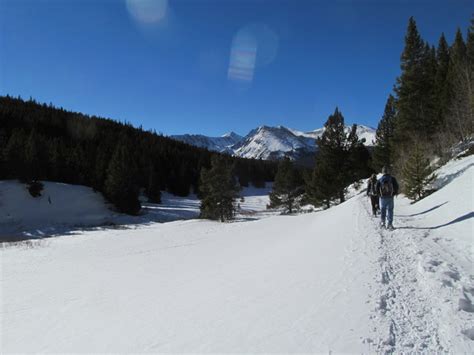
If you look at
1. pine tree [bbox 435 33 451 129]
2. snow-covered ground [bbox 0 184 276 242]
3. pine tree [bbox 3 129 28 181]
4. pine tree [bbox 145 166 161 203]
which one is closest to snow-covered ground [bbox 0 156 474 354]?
pine tree [bbox 435 33 451 129]

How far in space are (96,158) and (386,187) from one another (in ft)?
214

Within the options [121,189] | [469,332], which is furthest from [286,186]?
[469,332]

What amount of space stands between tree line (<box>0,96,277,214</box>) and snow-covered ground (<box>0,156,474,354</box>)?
2867cm

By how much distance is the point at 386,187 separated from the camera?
11008 mm

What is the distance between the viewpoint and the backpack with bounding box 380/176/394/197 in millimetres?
10938

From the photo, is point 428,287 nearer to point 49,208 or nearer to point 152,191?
point 49,208

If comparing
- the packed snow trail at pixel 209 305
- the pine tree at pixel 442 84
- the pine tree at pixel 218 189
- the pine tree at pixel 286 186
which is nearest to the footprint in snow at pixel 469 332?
the packed snow trail at pixel 209 305

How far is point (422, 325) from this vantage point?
384 centimetres

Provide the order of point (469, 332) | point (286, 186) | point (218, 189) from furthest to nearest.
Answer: point (286, 186)
point (218, 189)
point (469, 332)

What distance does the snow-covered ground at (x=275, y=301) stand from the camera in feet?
12.1

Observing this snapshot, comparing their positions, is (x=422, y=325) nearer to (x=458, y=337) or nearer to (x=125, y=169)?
(x=458, y=337)

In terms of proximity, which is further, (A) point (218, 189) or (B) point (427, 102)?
(A) point (218, 189)

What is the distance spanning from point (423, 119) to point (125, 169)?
4733 cm

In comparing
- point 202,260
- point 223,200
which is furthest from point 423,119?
point 202,260
